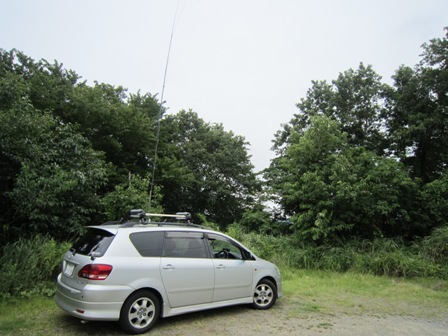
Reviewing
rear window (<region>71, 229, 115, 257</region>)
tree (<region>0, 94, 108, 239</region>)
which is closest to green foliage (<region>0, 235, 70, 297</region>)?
tree (<region>0, 94, 108, 239</region>)

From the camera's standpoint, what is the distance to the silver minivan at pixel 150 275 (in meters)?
4.04

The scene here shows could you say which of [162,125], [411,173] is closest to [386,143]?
[411,173]

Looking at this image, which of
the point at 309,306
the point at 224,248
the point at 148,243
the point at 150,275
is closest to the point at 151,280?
the point at 150,275

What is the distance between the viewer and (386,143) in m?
17.6

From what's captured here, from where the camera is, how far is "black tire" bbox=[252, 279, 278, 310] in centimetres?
564

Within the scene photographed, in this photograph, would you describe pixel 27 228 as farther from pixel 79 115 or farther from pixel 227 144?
pixel 227 144

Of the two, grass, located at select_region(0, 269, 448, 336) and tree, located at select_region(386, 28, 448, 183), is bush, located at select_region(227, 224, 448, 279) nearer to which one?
grass, located at select_region(0, 269, 448, 336)

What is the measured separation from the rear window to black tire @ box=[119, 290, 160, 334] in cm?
A: 78

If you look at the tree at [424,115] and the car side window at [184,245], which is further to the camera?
the tree at [424,115]

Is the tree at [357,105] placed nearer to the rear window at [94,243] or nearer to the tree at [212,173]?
the tree at [212,173]

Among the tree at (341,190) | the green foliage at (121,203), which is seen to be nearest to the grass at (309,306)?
the tree at (341,190)

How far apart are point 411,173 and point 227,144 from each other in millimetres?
14919

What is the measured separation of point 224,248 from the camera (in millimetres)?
5777

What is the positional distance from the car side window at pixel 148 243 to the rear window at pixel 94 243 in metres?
0.35
